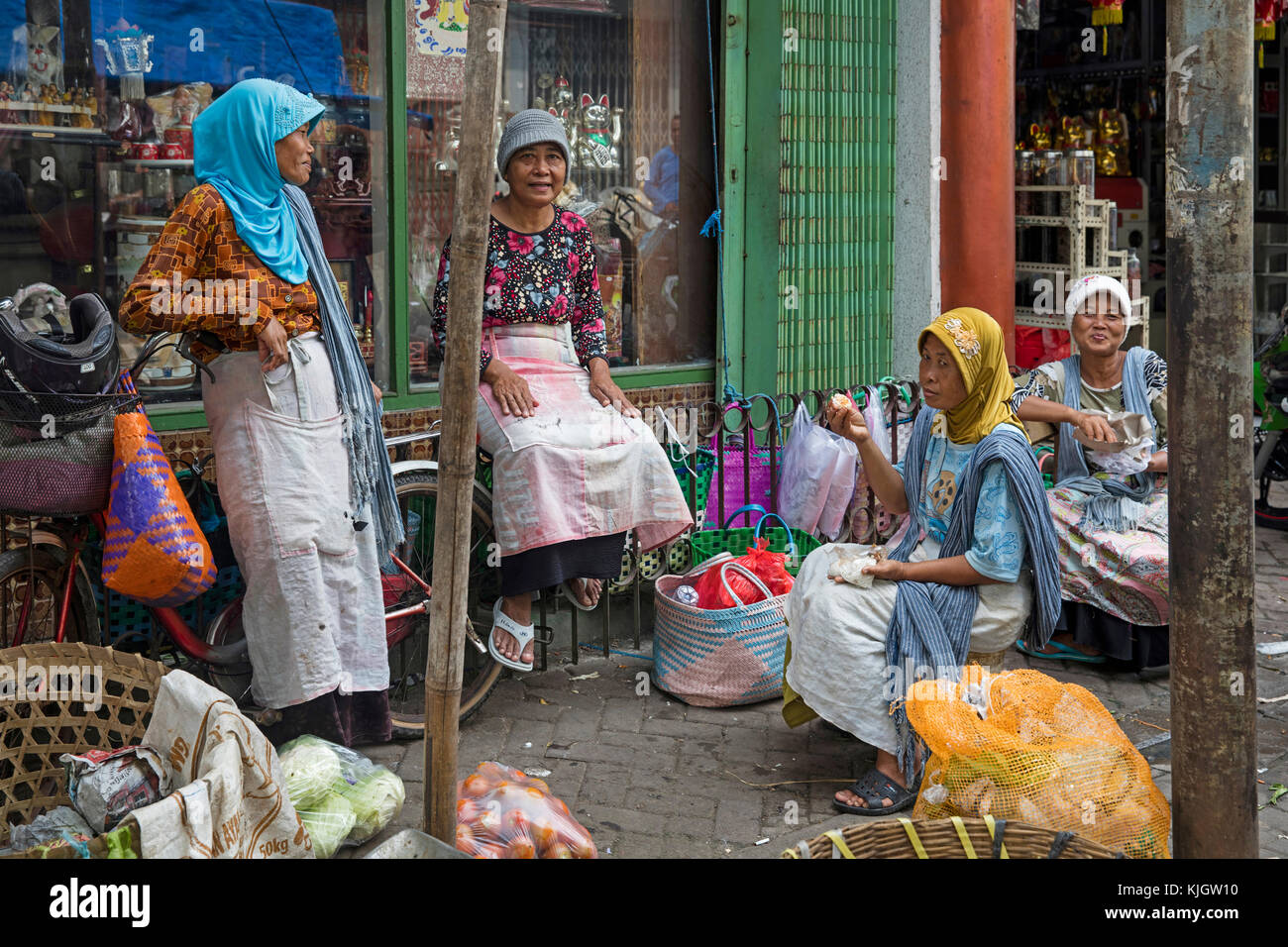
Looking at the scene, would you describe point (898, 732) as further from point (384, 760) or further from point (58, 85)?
point (58, 85)

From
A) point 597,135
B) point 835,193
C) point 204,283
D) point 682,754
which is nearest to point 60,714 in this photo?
point 204,283

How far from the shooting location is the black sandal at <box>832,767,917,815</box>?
13.6ft

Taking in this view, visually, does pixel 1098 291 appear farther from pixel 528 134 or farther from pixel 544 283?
pixel 528 134

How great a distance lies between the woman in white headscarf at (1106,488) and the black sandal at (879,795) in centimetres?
143

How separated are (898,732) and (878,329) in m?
3.22

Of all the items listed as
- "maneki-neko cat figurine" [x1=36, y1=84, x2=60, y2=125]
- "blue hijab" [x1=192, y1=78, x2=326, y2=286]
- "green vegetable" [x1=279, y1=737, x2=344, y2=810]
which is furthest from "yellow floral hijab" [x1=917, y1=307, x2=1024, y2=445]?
"maneki-neko cat figurine" [x1=36, y1=84, x2=60, y2=125]

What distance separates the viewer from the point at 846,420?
4316mm

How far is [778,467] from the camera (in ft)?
19.3

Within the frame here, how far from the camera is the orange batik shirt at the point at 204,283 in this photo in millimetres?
3904

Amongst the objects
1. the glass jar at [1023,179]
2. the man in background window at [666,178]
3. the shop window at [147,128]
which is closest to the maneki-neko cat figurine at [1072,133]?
the glass jar at [1023,179]

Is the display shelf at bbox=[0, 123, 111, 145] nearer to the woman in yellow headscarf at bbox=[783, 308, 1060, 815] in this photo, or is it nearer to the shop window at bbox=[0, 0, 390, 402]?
the shop window at bbox=[0, 0, 390, 402]

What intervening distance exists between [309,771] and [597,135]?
3.34 meters
